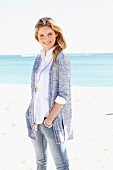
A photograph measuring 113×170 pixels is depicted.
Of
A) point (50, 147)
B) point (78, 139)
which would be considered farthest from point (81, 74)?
point (50, 147)

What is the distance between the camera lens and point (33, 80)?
269 centimetres

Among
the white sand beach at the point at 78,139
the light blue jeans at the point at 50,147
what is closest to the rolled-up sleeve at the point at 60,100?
the light blue jeans at the point at 50,147

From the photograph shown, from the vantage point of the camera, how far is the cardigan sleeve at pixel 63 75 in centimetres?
251

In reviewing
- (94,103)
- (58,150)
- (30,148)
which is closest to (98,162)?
(30,148)

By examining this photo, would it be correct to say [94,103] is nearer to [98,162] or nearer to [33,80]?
[98,162]

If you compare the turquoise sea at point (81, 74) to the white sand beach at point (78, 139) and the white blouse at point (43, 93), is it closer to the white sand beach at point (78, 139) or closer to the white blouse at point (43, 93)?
the white sand beach at point (78, 139)

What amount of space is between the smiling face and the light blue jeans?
58cm

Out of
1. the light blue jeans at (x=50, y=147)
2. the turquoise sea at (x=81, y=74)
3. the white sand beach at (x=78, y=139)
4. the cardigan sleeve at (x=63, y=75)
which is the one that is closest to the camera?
the cardigan sleeve at (x=63, y=75)

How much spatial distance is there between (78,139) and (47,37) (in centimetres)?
258

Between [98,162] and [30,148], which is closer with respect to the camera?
[98,162]

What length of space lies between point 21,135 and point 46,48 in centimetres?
268

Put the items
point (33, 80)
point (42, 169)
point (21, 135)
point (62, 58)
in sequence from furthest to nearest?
point (21, 135) < point (42, 169) < point (33, 80) < point (62, 58)

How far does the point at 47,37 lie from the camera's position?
260cm

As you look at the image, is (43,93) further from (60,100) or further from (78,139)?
(78,139)
